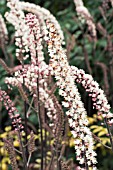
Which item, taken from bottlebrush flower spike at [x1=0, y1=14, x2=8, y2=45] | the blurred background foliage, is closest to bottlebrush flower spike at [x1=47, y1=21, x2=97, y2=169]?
bottlebrush flower spike at [x1=0, y1=14, x2=8, y2=45]

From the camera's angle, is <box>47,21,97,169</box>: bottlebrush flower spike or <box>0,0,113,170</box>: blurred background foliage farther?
<box>0,0,113,170</box>: blurred background foliage

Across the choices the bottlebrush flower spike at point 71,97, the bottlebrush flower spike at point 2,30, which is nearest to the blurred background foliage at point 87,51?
the bottlebrush flower spike at point 2,30

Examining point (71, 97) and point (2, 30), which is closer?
point (71, 97)

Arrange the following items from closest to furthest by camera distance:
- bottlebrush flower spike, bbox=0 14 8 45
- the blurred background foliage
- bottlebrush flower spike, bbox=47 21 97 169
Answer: bottlebrush flower spike, bbox=47 21 97 169 < bottlebrush flower spike, bbox=0 14 8 45 < the blurred background foliage

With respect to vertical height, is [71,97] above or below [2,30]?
below

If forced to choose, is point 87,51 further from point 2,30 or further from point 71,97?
point 71,97

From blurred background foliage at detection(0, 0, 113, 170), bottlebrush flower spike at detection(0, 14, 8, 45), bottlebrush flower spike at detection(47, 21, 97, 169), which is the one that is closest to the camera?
bottlebrush flower spike at detection(47, 21, 97, 169)

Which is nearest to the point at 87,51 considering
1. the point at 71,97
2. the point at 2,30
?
the point at 2,30

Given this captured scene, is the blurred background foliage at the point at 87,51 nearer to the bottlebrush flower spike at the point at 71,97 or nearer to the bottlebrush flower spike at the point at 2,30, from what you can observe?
the bottlebrush flower spike at the point at 2,30

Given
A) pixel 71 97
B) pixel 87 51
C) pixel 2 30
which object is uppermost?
pixel 87 51

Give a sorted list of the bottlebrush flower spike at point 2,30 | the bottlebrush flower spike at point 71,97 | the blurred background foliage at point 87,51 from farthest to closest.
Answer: the blurred background foliage at point 87,51
the bottlebrush flower spike at point 2,30
the bottlebrush flower spike at point 71,97

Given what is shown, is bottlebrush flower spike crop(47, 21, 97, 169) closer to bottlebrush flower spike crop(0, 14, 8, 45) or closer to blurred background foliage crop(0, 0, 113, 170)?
bottlebrush flower spike crop(0, 14, 8, 45)

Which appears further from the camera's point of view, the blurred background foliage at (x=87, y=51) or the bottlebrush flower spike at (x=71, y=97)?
the blurred background foliage at (x=87, y=51)

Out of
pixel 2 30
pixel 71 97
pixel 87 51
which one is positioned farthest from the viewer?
pixel 87 51
